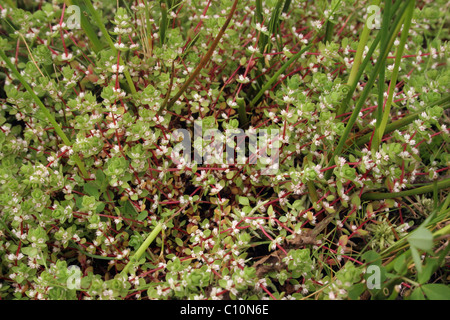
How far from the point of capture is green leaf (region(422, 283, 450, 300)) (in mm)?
1083

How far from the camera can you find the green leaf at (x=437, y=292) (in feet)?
3.55

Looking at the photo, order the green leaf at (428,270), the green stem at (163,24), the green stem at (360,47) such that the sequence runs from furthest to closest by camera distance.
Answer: the green stem at (163,24) → the green stem at (360,47) → the green leaf at (428,270)

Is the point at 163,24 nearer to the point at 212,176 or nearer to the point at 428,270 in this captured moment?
the point at 212,176

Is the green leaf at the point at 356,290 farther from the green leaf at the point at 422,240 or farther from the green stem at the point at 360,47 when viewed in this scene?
the green stem at the point at 360,47

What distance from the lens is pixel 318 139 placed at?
1460 millimetres

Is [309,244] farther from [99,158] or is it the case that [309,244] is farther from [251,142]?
[99,158]

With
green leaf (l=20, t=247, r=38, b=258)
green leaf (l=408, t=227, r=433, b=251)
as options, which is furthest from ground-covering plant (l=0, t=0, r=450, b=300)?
green leaf (l=408, t=227, r=433, b=251)

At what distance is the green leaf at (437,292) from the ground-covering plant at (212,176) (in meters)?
0.06

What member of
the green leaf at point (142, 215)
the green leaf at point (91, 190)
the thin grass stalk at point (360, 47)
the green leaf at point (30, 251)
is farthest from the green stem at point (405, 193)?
the green leaf at point (30, 251)

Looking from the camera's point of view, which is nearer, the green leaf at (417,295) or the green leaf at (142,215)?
the green leaf at (417,295)

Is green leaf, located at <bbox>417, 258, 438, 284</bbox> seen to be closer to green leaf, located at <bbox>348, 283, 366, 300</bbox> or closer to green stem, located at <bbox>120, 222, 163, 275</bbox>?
green leaf, located at <bbox>348, 283, 366, 300</bbox>

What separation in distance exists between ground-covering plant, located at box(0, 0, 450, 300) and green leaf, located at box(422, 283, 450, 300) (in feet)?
0.18
